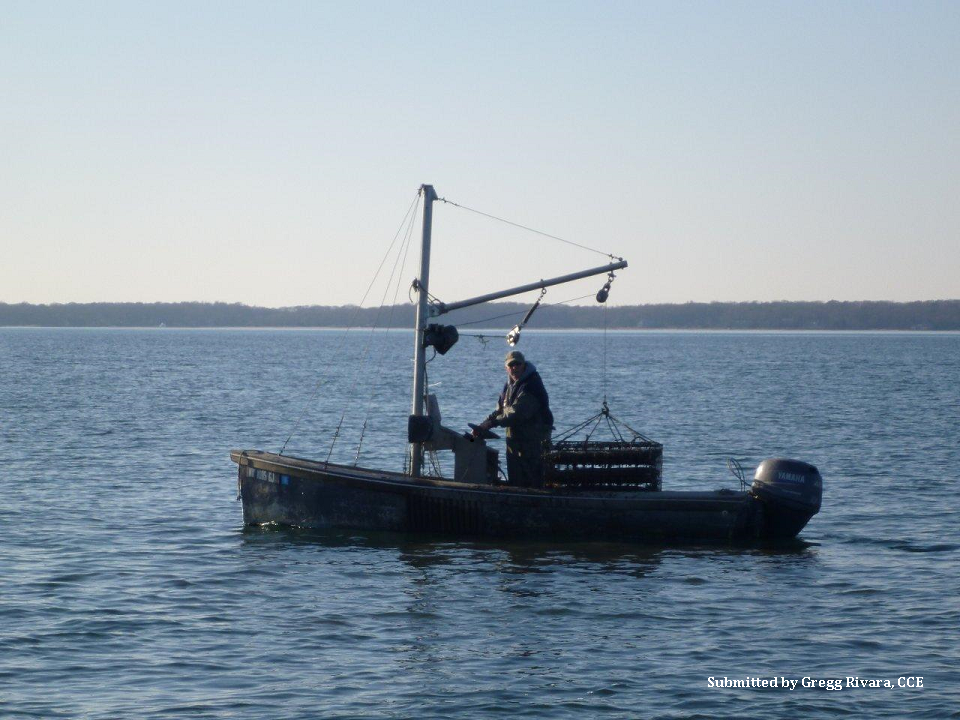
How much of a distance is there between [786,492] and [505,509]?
370 cm

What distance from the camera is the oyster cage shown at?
54.4ft

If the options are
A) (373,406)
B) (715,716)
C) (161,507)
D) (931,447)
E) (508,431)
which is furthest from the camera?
(373,406)

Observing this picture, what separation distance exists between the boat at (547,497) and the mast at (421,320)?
2cm

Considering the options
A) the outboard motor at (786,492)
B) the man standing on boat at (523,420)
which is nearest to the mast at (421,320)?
the man standing on boat at (523,420)

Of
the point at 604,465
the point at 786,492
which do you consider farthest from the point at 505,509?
the point at 786,492

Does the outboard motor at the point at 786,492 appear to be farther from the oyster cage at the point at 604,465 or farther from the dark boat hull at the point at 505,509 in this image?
the oyster cage at the point at 604,465

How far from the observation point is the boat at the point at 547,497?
16.5 metres

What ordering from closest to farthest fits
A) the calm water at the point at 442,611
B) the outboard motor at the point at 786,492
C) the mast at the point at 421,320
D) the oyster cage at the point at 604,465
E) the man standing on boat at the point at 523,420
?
the calm water at the point at 442,611 → the man standing on boat at the point at 523,420 → the outboard motor at the point at 786,492 → the oyster cage at the point at 604,465 → the mast at the point at 421,320

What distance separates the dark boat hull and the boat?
0.01 metres

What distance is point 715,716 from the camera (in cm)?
1009

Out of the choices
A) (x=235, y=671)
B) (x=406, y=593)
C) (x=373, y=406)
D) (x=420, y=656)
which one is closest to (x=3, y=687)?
(x=235, y=671)

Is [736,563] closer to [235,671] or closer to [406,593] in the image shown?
[406,593]

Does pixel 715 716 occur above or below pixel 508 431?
below

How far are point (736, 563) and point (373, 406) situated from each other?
102 feet
